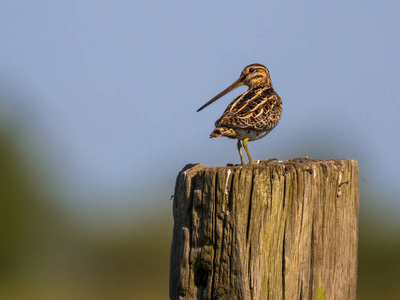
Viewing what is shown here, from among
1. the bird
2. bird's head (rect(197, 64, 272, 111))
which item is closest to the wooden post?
the bird

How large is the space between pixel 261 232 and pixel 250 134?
3476 mm

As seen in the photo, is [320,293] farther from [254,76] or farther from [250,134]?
[254,76]

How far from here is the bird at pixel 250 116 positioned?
7.73 meters

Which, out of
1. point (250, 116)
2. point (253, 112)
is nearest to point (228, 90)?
point (253, 112)

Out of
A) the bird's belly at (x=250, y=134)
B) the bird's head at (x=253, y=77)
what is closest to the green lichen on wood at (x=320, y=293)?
the bird's belly at (x=250, y=134)

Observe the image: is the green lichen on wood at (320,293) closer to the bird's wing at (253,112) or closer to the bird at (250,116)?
the bird at (250,116)

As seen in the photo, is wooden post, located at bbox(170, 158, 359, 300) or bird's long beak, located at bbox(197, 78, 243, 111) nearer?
wooden post, located at bbox(170, 158, 359, 300)

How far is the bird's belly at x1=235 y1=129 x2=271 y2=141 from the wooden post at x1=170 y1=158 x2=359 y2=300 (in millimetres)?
2894

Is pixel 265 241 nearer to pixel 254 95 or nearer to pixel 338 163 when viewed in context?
pixel 338 163

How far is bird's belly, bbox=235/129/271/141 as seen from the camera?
312 inches

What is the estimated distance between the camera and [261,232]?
15.4 ft

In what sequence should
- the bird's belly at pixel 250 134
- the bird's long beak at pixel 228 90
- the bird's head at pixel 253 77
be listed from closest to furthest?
the bird's belly at pixel 250 134 → the bird's long beak at pixel 228 90 → the bird's head at pixel 253 77

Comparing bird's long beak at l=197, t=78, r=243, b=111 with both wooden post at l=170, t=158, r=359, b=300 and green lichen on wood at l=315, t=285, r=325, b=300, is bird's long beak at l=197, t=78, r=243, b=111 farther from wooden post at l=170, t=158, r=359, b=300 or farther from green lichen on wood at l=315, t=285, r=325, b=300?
green lichen on wood at l=315, t=285, r=325, b=300

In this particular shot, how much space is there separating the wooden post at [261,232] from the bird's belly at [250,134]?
2.89 m
